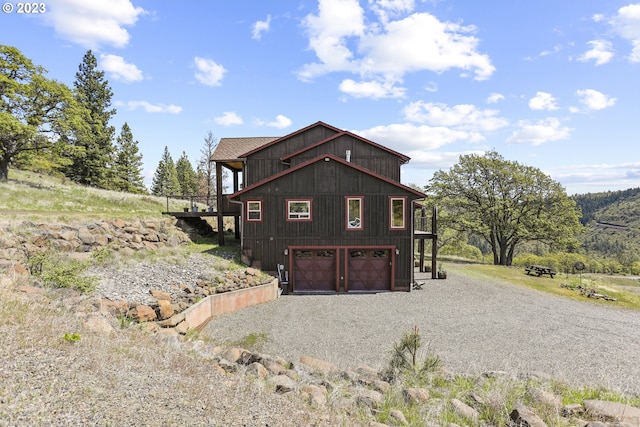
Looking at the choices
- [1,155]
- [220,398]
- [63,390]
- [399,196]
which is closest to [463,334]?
[399,196]

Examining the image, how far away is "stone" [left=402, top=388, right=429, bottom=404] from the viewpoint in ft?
20.6

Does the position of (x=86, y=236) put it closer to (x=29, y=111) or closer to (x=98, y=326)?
(x=98, y=326)

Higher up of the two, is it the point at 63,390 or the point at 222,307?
the point at 63,390

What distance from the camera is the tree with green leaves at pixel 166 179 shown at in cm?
5609

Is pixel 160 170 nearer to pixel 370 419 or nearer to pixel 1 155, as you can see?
pixel 1 155

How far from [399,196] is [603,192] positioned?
514ft

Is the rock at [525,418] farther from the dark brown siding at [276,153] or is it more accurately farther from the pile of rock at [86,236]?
the dark brown siding at [276,153]

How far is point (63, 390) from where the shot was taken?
422 centimetres

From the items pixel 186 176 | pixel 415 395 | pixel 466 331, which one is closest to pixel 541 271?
pixel 466 331

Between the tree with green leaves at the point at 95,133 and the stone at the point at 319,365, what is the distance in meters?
38.7

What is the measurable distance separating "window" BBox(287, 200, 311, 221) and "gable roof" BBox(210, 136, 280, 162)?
19.4 ft

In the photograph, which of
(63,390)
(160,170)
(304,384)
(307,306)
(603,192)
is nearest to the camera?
(63,390)

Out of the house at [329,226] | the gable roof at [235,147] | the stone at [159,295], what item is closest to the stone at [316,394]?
the stone at [159,295]

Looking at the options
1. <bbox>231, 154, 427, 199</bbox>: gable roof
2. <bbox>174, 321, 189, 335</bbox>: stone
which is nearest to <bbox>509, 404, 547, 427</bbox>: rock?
<bbox>174, 321, 189, 335</bbox>: stone
